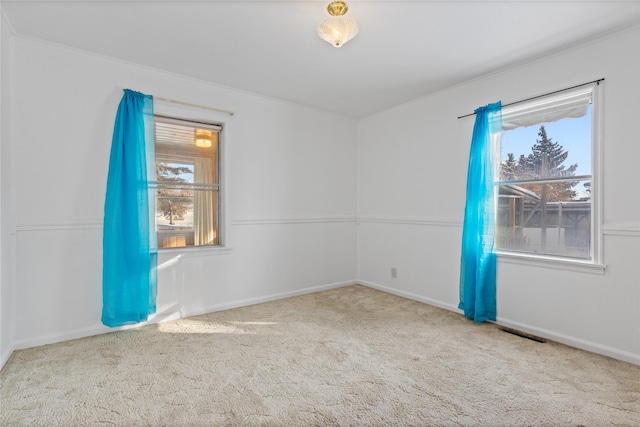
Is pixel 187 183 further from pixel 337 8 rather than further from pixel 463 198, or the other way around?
pixel 463 198

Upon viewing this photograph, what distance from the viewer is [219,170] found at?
12.2 ft

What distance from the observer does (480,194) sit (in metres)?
3.20

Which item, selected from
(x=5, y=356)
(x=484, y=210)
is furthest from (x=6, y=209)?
(x=484, y=210)

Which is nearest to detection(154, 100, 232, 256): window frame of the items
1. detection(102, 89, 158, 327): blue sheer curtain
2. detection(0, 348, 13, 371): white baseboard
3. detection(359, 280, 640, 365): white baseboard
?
detection(102, 89, 158, 327): blue sheer curtain

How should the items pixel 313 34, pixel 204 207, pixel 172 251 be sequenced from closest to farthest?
pixel 313 34
pixel 172 251
pixel 204 207

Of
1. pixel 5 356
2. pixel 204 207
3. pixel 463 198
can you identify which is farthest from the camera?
pixel 204 207

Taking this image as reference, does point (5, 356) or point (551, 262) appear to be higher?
point (551, 262)

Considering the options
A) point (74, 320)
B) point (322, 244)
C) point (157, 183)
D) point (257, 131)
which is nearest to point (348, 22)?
point (257, 131)

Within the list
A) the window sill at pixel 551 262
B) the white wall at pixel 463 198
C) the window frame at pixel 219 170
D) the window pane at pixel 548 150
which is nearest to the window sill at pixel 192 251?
the window frame at pixel 219 170

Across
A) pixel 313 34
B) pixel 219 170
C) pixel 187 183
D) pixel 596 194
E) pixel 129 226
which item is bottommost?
pixel 129 226

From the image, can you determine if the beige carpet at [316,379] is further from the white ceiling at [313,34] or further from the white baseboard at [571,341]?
the white ceiling at [313,34]

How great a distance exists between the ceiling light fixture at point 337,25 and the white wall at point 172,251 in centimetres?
180

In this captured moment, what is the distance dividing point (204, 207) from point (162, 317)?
3.99 ft

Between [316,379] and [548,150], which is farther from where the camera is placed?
[548,150]
